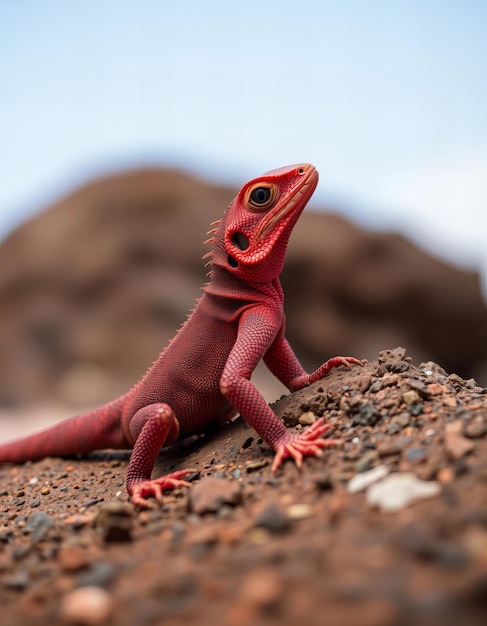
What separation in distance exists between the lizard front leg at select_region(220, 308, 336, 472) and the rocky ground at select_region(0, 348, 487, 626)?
0.11 m

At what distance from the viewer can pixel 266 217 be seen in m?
4.64

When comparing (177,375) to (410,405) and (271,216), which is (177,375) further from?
(410,405)

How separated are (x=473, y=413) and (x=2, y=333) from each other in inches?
545

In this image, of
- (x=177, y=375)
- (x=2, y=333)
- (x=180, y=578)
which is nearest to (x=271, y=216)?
(x=177, y=375)

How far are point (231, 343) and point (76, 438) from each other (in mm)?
2134

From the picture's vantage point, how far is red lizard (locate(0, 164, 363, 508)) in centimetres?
441

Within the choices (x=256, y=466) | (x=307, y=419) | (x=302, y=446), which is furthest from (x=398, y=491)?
(x=307, y=419)

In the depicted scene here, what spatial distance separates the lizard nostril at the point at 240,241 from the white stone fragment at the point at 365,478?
205 cm

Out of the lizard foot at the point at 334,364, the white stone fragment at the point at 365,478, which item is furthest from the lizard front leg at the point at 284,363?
the white stone fragment at the point at 365,478

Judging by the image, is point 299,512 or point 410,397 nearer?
point 299,512

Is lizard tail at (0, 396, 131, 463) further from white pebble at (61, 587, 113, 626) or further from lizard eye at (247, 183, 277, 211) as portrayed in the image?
white pebble at (61, 587, 113, 626)

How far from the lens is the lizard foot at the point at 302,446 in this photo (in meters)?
3.84

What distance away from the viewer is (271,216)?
4.63 meters

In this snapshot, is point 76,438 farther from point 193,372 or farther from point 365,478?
point 365,478
